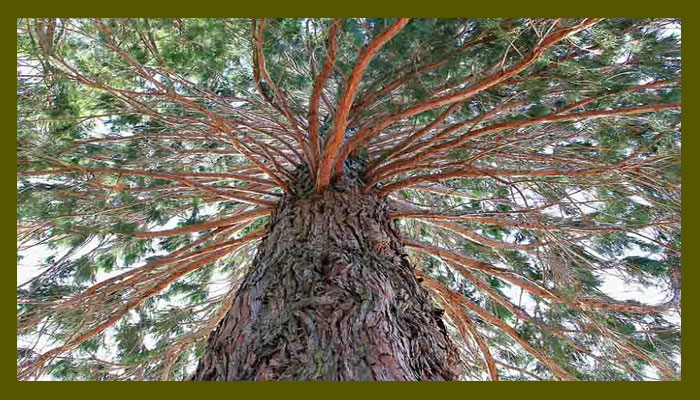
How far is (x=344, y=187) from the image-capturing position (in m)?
3.86

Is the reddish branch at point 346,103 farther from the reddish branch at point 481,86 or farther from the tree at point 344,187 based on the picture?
the reddish branch at point 481,86

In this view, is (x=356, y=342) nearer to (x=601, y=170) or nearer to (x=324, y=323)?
(x=324, y=323)

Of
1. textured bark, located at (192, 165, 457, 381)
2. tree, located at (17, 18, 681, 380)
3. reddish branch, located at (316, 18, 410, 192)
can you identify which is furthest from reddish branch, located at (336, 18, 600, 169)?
textured bark, located at (192, 165, 457, 381)

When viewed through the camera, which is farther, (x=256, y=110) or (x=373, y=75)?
(x=256, y=110)

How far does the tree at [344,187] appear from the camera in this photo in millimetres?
2863

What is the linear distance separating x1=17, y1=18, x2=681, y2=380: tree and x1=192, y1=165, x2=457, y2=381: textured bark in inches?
0.5

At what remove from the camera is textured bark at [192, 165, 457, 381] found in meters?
2.40

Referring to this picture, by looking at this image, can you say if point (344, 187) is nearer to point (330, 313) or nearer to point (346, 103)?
point (346, 103)

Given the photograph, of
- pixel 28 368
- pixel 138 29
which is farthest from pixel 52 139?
pixel 28 368

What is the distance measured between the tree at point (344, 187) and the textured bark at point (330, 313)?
0.01 metres

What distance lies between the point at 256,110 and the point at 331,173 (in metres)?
1.46

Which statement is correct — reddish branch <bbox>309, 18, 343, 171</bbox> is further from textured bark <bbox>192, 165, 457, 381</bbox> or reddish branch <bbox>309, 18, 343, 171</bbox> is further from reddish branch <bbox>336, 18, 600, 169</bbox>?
textured bark <bbox>192, 165, 457, 381</bbox>

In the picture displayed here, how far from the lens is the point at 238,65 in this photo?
4270mm

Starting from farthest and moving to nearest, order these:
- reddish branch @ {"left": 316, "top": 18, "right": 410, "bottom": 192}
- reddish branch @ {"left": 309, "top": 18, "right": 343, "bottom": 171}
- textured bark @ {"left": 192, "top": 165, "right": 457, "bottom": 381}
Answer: reddish branch @ {"left": 309, "top": 18, "right": 343, "bottom": 171}, reddish branch @ {"left": 316, "top": 18, "right": 410, "bottom": 192}, textured bark @ {"left": 192, "top": 165, "right": 457, "bottom": 381}
